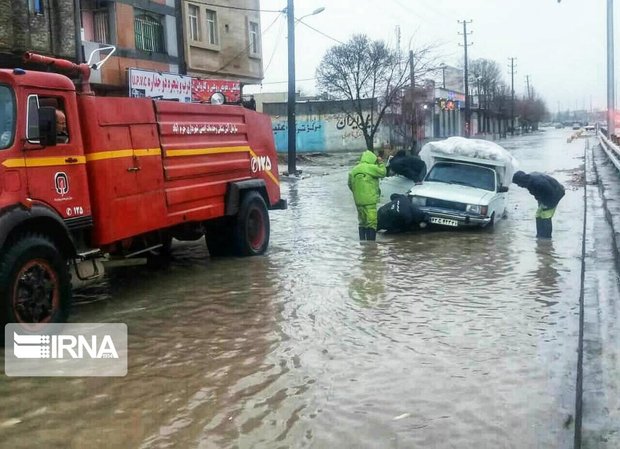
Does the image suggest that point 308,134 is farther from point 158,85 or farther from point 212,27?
point 158,85

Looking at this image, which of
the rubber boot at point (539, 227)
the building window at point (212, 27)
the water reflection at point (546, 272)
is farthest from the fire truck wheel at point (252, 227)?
the building window at point (212, 27)

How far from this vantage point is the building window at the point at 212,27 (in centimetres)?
2773

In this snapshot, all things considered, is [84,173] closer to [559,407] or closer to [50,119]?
[50,119]

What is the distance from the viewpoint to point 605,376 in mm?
5332

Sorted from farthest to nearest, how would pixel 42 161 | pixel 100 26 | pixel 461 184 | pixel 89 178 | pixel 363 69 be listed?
1. pixel 363 69
2. pixel 100 26
3. pixel 461 184
4. pixel 89 178
5. pixel 42 161

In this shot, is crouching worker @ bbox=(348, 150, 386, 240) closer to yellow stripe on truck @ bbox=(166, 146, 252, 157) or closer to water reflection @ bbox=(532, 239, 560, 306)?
yellow stripe on truck @ bbox=(166, 146, 252, 157)

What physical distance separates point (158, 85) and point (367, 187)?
1293 centimetres

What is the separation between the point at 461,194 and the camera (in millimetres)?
13211

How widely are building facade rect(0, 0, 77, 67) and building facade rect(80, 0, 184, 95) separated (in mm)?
1643

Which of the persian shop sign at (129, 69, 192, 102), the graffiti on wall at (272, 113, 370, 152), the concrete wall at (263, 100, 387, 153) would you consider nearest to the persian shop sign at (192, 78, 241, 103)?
the persian shop sign at (129, 69, 192, 102)

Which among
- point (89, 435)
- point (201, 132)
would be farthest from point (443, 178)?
point (89, 435)

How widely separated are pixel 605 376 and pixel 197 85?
2047cm

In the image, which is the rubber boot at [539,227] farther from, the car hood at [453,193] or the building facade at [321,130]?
the building facade at [321,130]

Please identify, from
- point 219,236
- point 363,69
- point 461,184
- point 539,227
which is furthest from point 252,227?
point 363,69
